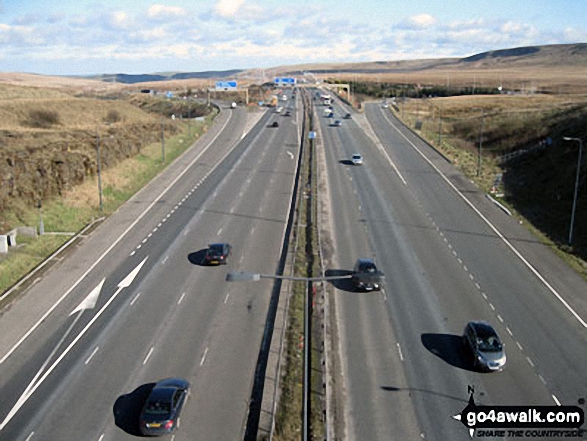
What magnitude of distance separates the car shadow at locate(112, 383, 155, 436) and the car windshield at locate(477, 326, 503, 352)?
50.0 ft

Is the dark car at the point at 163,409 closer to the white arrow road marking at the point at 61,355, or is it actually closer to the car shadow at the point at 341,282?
the white arrow road marking at the point at 61,355

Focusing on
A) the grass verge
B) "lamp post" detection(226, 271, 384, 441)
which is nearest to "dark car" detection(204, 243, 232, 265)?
"lamp post" detection(226, 271, 384, 441)

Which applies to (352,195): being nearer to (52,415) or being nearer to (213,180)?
(213,180)

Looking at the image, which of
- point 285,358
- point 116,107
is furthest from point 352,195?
point 116,107

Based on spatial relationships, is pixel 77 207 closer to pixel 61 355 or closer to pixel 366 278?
pixel 61 355

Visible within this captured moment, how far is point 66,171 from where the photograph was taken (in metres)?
66.2

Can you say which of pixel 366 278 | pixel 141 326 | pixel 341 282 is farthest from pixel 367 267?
pixel 141 326

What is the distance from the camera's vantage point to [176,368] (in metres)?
29.6

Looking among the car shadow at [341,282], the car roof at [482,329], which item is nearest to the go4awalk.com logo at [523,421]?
the car roof at [482,329]

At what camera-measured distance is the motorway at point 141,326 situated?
85.6ft

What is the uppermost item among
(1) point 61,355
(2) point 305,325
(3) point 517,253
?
(2) point 305,325

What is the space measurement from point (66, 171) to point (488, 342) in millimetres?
50495

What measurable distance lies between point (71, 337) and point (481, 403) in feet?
68.1

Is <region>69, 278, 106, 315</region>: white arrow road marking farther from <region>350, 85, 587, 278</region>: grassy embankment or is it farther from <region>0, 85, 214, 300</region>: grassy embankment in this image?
<region>350, 85, 587, 278</region>: grassy embankment
